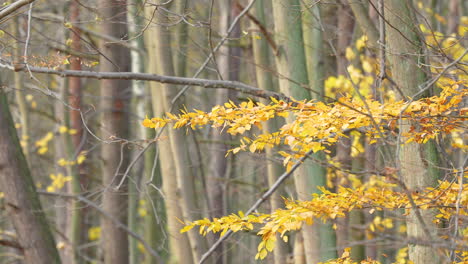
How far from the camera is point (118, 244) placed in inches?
301

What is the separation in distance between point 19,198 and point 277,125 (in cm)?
312

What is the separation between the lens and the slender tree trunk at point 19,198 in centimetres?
575

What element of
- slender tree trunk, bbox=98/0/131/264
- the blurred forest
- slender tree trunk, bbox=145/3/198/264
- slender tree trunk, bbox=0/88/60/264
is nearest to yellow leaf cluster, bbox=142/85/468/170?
the blurred forest

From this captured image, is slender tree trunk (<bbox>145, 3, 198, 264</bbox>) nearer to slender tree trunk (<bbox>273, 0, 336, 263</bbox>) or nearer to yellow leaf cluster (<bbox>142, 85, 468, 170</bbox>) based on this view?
slender tree trunk (<bbox>273, 0, 336, 263</bbox>)

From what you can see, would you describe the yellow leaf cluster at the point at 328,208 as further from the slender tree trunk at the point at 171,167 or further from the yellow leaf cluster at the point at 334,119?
the slender tree trunk at the point at 171,167

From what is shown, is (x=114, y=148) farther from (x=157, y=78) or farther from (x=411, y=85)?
(x=411, y=85)

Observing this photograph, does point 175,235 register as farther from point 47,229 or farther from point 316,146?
point 316,146

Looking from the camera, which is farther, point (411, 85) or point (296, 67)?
point (296, 67)

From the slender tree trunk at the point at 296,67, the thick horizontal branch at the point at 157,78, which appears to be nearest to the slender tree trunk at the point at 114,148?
the slender tree trunk at the point at 296,67

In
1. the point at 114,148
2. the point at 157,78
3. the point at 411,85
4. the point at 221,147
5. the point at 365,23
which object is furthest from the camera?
the point at 221,147

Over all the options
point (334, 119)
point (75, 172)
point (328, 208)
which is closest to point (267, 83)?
point (334, 119)

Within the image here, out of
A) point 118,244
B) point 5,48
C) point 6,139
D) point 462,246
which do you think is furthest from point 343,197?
point 118,244

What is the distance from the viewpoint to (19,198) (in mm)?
5754

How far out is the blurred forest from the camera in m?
3.72
